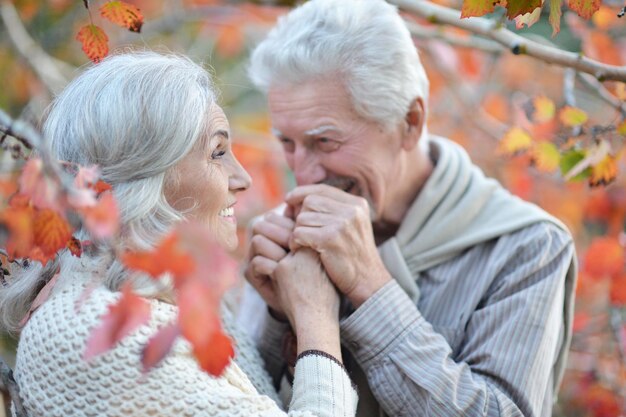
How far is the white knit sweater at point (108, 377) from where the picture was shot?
1956mm

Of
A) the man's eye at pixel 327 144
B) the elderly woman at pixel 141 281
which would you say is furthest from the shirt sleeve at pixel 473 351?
the man's eye at pixel 327 144

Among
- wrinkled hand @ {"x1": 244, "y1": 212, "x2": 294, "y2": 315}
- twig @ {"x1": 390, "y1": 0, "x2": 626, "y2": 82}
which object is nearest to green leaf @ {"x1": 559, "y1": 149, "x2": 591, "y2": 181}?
twig @ {"x1": 390, "y1": 0, "x2": 626, "y2": 82}

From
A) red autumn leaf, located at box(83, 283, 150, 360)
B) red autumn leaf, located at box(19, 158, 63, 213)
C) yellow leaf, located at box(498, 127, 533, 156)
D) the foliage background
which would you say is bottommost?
the foliage background

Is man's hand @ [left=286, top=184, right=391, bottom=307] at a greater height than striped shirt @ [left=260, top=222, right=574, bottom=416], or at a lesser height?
greater

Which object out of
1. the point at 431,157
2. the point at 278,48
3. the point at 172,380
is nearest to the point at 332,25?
the point at 278,48

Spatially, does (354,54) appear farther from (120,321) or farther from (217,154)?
(120,321)

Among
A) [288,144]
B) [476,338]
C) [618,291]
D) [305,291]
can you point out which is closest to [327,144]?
[288,144]

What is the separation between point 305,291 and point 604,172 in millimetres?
1204

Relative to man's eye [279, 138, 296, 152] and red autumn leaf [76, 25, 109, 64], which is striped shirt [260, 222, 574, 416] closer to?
man's eye [279, 138, 296, 152]

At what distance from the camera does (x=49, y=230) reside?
1755mm

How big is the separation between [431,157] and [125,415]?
5.72 ft

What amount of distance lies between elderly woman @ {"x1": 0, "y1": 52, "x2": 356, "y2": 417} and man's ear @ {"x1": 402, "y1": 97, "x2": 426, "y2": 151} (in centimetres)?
79

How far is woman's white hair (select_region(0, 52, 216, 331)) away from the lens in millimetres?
2125

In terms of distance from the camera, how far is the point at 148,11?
698 cm
